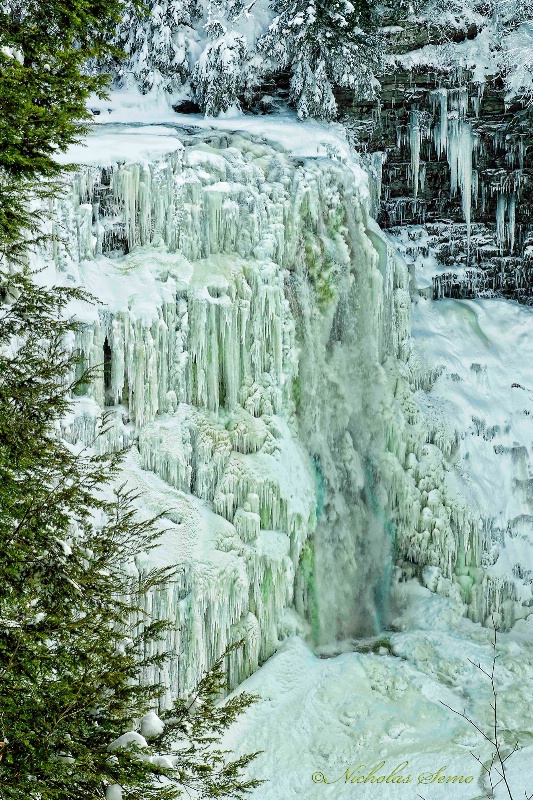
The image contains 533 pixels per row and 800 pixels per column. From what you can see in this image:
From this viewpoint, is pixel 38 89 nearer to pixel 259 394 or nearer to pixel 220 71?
pixel 259 394

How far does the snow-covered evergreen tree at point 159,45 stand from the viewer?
13102mm

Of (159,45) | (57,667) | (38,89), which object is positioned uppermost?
(159,45)

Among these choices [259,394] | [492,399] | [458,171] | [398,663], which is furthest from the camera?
[458,171]

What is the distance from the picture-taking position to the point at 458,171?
14.9m

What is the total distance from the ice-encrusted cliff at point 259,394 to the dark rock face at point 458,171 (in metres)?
1.73

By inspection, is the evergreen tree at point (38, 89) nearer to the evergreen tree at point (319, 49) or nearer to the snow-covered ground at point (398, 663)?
the snow-covered ground at point (398, 663)

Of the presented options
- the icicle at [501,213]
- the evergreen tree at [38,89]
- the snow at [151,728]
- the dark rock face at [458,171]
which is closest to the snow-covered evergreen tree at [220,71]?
the dark rock face at [458,171]

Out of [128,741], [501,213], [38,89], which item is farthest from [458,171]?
[128,741]

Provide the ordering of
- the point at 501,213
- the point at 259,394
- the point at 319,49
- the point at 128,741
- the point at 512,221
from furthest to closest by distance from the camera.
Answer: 1. the point at 501,213
2. the point at 512,221
3. the point at 319,49
4. the point at 259,394
5. the point at 128,741

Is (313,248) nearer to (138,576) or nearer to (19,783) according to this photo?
(138,576)

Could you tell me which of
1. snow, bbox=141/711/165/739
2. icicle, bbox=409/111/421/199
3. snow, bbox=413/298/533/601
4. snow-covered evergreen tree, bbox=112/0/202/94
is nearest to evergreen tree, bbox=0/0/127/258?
snow, bbox=141/711/165/739

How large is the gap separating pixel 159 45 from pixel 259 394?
5.77 metres

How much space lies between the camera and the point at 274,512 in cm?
1131

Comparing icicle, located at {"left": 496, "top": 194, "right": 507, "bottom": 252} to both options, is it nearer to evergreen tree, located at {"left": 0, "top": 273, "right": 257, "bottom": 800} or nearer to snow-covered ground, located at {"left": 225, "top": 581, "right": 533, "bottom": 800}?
snow-covered ground, located at {"left": 225, "top": 581, "right": 533, "bottom": 800}
